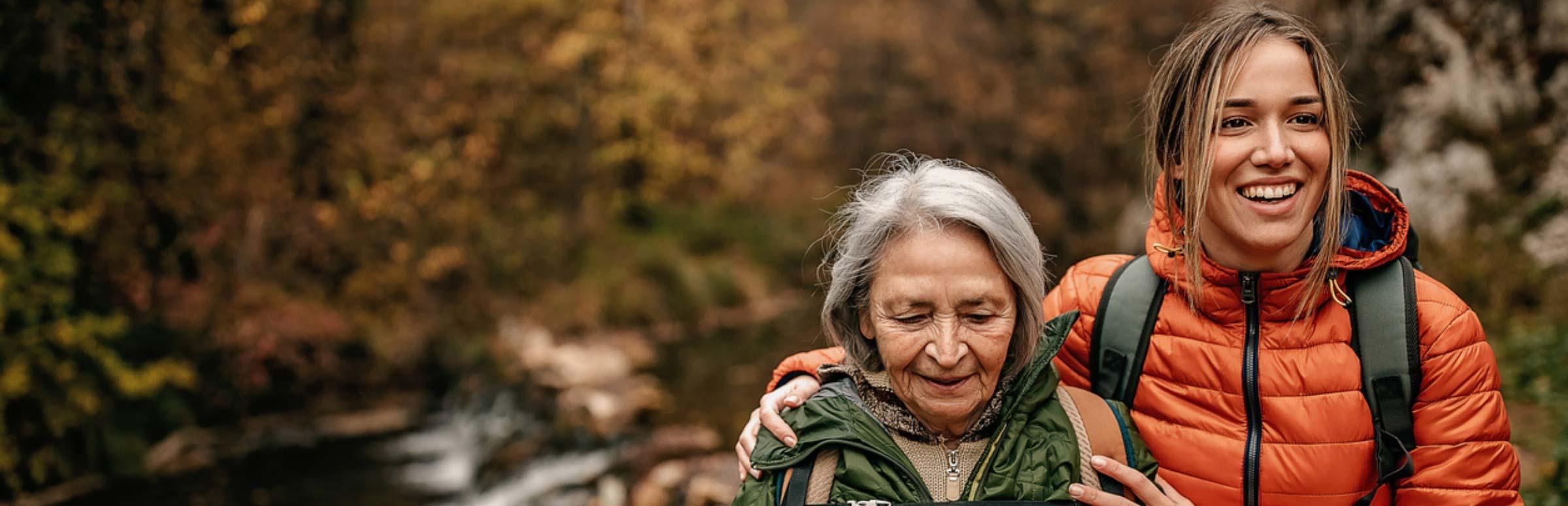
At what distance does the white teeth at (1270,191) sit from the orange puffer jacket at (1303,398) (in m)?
0.15

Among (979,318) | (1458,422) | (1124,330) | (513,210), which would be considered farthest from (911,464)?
(513,210)

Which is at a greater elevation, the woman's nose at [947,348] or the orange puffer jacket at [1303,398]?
the woman's nose at [947,348]

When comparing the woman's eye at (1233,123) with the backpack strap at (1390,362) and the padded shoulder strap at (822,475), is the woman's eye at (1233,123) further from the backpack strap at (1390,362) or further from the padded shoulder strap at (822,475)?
the padded shoulder strap at (822,475)

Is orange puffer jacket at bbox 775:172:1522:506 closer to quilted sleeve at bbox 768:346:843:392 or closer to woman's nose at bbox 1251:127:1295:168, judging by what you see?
woman's nose at bbox 1251:127:1295:168

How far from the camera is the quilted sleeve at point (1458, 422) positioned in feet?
5.93

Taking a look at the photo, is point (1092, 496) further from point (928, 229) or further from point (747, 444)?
point (747, 444)

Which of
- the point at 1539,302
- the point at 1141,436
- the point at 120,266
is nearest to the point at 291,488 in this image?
the point at 120,266

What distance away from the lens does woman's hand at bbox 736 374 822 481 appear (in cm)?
191

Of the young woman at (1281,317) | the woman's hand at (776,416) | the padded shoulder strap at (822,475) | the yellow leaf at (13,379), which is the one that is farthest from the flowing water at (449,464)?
the young woman at (1281,317)

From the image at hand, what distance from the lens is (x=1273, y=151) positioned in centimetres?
190

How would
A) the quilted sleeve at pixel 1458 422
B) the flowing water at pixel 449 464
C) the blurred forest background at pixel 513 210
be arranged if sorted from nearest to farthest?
the quilted sleeve at pixel 1458 422 → the blurred forest background at pixel 513 210 → the flowing water at pixel 449 464

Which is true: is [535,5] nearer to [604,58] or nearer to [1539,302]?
[604,58]

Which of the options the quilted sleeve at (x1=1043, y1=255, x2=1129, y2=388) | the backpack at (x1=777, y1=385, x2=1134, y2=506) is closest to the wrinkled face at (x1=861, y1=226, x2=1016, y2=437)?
the backpack at (x1=777, y1=385, x2=1134, y2=506)

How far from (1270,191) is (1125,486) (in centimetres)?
61
